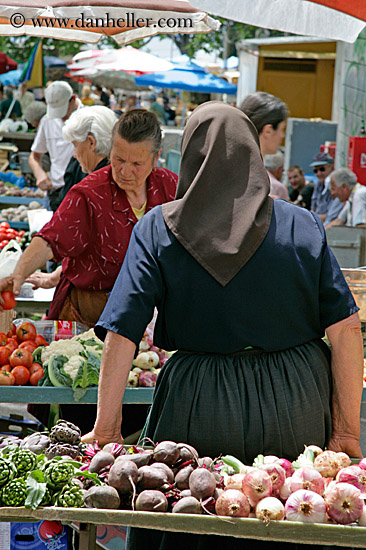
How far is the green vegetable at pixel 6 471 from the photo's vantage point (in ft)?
7.55

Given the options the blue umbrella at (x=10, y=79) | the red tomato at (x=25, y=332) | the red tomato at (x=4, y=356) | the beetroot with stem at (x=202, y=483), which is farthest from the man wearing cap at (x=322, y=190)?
the blue umbrella at (x=10, y=79)

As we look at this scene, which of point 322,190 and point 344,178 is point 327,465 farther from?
point 322,190

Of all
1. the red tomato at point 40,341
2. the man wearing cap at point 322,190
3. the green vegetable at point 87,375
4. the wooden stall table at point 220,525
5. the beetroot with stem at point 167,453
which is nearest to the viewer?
A: the wooden stall table at point 220,525

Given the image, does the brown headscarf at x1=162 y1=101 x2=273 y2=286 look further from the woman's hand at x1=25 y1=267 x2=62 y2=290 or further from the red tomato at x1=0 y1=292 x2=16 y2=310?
the woman's hand at x1=25 y1=267 x2=62 y2=290

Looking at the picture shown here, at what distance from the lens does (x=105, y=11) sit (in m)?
5.00

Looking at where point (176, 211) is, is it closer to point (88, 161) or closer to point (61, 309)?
point (61, 309)

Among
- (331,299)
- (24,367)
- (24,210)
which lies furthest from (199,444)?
(24,210)

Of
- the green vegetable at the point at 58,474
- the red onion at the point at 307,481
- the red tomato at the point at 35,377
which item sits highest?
the red onion at the point at 307,481

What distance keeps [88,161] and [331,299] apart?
9.09ft

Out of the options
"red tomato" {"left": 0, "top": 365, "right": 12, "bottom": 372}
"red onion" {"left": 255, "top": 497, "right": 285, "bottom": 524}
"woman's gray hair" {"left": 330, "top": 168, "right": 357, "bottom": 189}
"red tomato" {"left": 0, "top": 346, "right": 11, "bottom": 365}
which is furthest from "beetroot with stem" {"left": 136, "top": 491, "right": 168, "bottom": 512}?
"woman's gray hair" {"left": 330, "top": 168, "right": 357, "bottom": 189}

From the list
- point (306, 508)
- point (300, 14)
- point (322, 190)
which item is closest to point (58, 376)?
point (306, 508)

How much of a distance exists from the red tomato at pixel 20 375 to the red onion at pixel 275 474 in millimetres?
1844

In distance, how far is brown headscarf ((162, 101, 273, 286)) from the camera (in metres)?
2.43

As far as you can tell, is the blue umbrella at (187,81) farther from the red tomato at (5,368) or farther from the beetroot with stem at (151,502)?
the beetroot with stem at (151,502)
